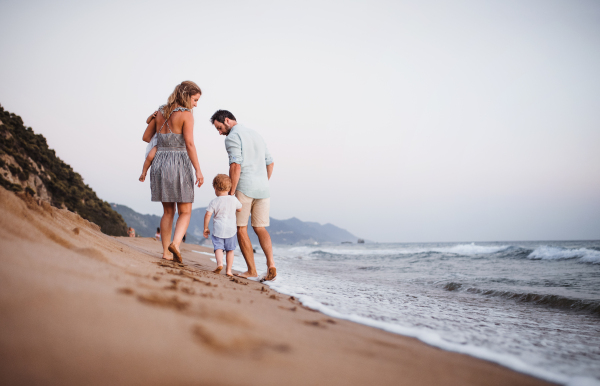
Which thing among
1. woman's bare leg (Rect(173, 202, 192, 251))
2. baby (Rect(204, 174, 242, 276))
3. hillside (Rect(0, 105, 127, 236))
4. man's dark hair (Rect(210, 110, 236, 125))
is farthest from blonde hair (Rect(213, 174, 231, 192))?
hillside (Rect(0, 105, 127, 236))

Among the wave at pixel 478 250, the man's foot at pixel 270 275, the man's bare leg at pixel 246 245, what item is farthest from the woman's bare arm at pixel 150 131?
the wave at pixel 478 250

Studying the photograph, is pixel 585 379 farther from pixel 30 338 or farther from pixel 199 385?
pixel 30 338

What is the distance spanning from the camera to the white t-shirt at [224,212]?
3775 millimetres

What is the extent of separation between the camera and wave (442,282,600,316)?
361cm

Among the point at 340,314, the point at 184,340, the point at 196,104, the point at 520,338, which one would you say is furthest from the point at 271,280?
the point at 184,340

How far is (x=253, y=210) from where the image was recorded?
4.06m

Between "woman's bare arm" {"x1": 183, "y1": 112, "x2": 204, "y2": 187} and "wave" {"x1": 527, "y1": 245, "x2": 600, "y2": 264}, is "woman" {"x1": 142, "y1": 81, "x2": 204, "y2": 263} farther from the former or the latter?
"wave" {"x1": 527, "y1": 245, "x2": 600, "y2": 264}

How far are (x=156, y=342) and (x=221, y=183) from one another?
2985 millimetres

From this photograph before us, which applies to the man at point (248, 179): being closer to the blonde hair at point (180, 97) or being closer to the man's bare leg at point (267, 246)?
the man's bare leg at point (267, 246)

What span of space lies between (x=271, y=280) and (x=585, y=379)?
3.11 meters

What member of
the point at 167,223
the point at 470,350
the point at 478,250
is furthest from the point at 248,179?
the point at 478,250

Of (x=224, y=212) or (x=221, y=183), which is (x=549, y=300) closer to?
(x=224, y=212)

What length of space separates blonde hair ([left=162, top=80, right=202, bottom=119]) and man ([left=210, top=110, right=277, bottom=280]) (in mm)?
397

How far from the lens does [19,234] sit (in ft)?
4.96
